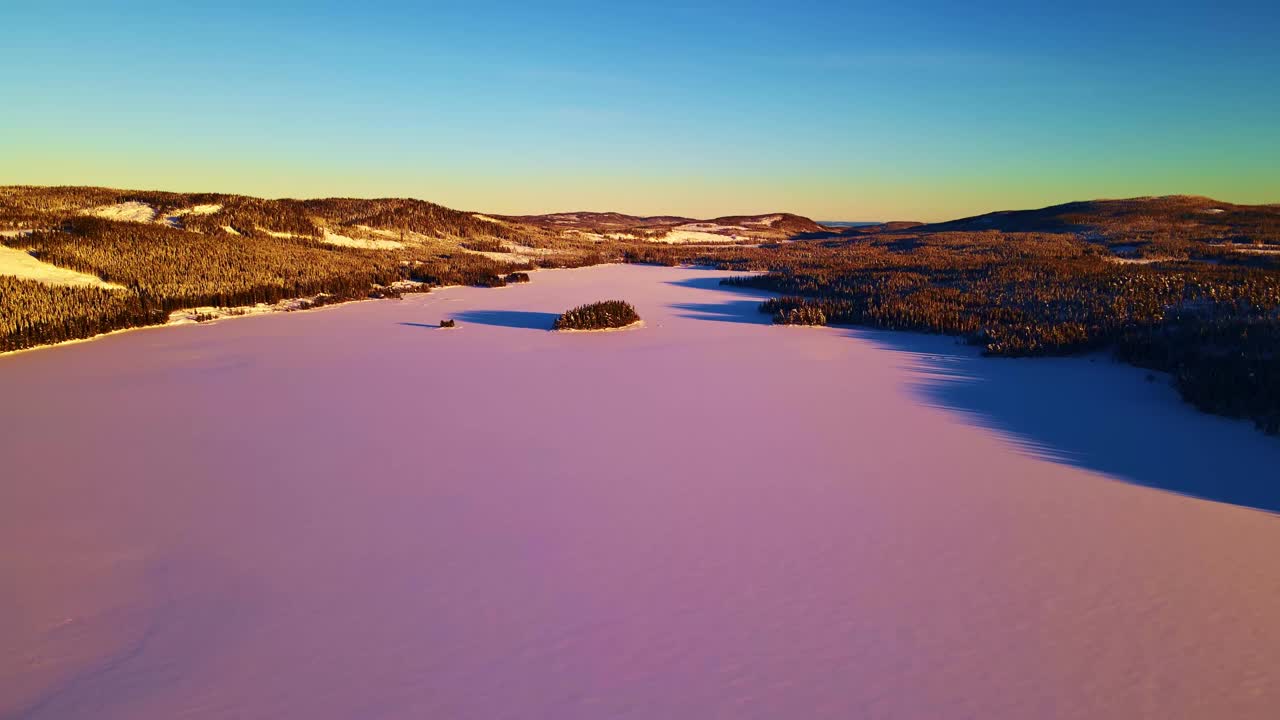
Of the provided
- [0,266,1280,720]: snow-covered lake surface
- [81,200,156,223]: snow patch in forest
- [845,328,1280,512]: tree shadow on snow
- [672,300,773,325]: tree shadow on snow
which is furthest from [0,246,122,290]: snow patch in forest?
[845,328,1280,512]: tree shadow on snow

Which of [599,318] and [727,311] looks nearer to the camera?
[599,318]

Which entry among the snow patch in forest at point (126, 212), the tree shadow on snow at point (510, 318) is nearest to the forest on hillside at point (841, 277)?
the snow patch in forest at point (126, 212)

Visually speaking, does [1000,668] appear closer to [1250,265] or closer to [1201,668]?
[1201,668]

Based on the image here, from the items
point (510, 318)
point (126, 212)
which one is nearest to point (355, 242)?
point (126, 212)

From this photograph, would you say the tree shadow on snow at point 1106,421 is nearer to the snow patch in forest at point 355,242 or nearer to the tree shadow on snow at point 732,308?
the tree shadow on snow at point 732,308

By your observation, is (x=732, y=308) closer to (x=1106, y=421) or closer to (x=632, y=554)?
(x=1106, y=421)

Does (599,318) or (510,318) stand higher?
(599,318)
